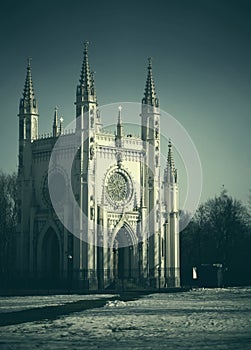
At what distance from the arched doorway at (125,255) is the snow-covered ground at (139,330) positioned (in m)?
40.5

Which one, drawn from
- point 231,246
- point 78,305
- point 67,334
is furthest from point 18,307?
point 231,246

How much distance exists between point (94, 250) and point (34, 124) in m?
15.2

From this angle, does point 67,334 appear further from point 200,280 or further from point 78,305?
point 200,280

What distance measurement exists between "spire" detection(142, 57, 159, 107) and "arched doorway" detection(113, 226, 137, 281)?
14286 mm

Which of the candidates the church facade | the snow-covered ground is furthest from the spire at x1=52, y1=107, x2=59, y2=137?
the snow-covered ground

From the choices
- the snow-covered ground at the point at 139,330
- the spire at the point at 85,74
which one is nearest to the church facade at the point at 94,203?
the spire at the point at 85,74

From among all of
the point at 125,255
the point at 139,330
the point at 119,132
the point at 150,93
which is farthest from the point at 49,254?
the point at 139,330

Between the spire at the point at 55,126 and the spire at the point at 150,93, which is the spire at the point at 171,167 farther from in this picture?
the spire at the point at 55,126

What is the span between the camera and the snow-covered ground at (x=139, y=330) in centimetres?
2872

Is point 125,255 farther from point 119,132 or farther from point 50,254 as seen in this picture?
point 119,132

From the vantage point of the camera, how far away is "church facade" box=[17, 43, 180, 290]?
8125 centimetres

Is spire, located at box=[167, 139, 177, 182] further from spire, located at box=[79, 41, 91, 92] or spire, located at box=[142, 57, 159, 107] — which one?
spire, located at box=[79, 41, 91, 92]

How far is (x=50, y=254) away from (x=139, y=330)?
53.1 metres

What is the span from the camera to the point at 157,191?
8956 centimetres
